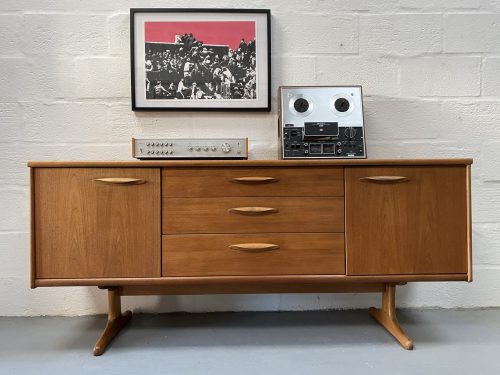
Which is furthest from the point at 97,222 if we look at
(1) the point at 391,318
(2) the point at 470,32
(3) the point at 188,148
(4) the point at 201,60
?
(2) the point at 470,32

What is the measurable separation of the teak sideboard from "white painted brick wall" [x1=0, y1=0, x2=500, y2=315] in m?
0.46

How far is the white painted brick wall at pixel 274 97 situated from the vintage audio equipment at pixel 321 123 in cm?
25

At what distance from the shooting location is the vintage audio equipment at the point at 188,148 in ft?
4.38

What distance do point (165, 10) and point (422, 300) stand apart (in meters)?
1.90

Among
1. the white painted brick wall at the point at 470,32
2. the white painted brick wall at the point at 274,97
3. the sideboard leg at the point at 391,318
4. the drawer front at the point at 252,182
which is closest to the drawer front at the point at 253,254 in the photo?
the drawer front at the point at 252,182

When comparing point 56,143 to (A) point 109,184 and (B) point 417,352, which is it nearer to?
(A) point 109,184

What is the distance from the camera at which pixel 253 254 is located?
4.24ft

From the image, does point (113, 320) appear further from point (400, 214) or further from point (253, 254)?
point (400, 214)

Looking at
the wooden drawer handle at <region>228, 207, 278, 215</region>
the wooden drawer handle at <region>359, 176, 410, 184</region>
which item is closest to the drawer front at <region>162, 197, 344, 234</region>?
the wooden drawer handle at <region>228, 207, 278, 215</region>

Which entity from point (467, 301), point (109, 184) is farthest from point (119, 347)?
point (467, 301)

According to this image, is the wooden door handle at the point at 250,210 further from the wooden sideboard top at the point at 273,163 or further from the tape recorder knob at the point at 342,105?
the tape recorder knob at the point at 342,105

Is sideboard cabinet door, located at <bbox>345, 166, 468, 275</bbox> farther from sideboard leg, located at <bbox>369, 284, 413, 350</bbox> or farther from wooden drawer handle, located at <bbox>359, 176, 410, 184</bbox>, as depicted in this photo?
sideboard leg, located at <bbox>369, 284, 413, 350</bbox>

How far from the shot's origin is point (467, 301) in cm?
175

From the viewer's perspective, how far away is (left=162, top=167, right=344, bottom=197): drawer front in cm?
129
